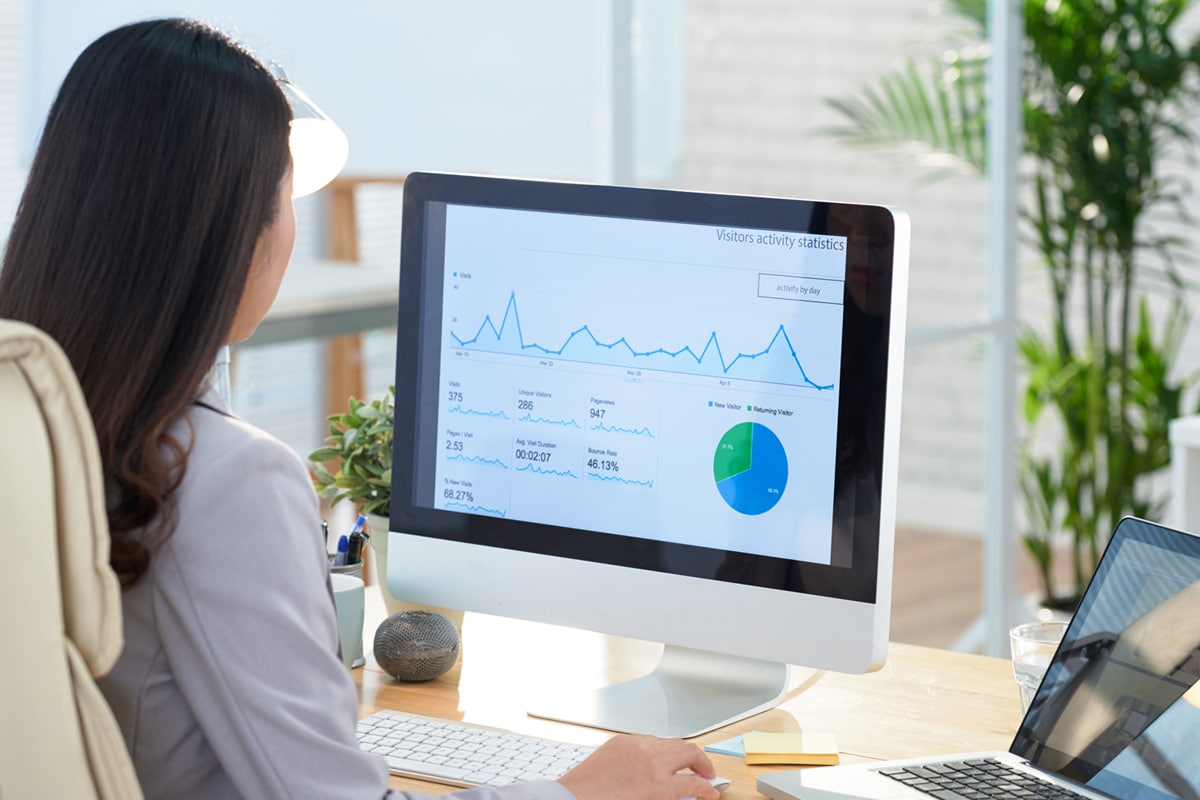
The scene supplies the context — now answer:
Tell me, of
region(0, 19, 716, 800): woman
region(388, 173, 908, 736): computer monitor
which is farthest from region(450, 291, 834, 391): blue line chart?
region(0, 19, 716, 800): woman

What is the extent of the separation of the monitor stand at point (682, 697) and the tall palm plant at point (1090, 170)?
213cm

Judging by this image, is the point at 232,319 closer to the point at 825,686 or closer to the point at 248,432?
the point at 248,432

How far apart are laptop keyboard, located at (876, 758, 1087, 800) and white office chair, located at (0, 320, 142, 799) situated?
1.99 feet

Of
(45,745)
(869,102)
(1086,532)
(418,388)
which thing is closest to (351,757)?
(45,745)

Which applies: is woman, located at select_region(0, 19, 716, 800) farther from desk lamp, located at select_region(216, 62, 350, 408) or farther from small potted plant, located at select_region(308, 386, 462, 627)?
small potted plant, located at select_region(308, 386, 462, 627)

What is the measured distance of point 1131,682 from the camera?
1052 mm

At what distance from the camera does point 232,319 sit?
0.94m

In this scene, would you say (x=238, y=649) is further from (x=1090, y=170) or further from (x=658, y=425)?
(x=1090, y=170)

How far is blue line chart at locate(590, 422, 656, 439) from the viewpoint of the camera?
4.10 feet

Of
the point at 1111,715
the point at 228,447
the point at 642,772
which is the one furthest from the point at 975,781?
the point at 228,447

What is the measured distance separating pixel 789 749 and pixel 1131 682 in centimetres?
28

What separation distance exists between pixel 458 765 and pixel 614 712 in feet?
0.59

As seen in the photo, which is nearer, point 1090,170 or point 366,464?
point 366,464

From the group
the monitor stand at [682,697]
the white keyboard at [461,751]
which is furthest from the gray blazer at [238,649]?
the monitor stand at [682,697]
